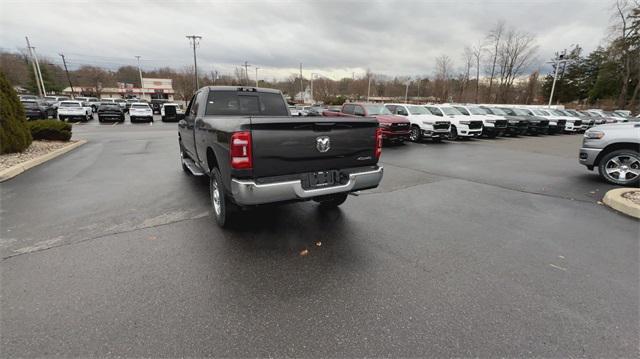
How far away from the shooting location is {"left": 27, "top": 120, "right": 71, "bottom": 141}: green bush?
11570 mm

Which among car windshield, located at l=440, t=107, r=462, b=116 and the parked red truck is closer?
the parked red truck

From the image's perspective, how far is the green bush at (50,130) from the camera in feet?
38.0

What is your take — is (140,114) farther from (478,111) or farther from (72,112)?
(478,111)

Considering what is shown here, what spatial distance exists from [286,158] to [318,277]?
4.44 ft

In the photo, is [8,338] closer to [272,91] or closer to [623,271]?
[272,91]

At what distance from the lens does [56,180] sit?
22.1 feet

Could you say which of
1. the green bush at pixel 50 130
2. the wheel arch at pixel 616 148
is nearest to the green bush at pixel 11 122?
the green bush at pixel 50 130

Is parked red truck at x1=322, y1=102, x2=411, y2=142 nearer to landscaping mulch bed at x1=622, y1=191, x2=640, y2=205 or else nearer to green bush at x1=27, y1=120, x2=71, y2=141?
landscaping mulch bed at x1=622, y1=191, x2=640, y2=205

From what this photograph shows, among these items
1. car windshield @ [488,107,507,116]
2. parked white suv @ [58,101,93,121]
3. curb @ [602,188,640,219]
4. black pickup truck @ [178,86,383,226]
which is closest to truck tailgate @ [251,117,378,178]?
black pickup truck @ [178,86,383,226]

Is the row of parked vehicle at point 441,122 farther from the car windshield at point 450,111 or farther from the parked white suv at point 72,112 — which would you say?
the parked white suv at point 72,112

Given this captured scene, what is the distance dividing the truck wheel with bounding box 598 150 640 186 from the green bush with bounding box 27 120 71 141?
1802 cm

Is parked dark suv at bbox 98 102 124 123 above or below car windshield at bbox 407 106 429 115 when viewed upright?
below

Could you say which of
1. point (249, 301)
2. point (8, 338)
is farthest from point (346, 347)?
point (8, 338)

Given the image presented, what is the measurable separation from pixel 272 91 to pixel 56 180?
212 inches
